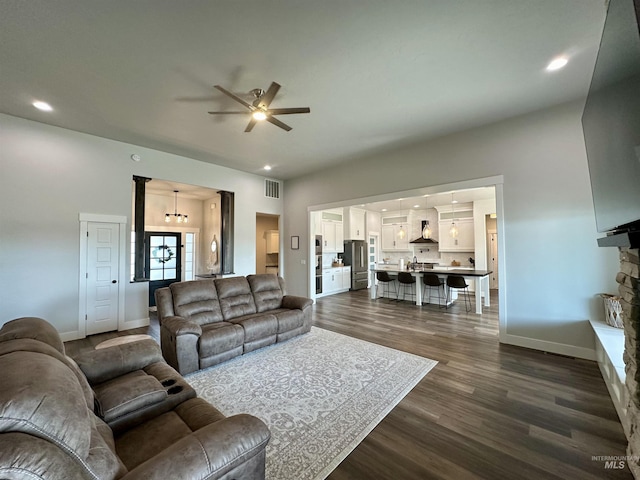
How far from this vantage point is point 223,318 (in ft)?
12.1

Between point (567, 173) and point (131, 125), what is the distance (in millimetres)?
6288

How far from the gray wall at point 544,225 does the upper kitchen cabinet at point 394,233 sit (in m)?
5.37

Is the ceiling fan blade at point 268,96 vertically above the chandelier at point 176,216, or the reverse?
the ceiling fan blade at point 268,96

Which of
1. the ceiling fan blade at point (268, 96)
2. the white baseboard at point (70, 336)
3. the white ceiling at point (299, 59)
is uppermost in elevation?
the white ceiling at point (299, 59)

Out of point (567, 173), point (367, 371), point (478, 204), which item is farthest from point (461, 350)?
point (478, 204)

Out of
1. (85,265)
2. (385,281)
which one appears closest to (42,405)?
(85,265)

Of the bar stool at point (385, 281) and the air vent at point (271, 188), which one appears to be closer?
the bar stool at point (385, 281)

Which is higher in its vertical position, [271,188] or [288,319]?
[271,188]

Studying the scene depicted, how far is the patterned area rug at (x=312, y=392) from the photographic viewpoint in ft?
6.12

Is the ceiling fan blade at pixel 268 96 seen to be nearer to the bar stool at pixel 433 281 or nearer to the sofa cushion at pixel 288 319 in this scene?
the sofa cushion at pixel 288 319

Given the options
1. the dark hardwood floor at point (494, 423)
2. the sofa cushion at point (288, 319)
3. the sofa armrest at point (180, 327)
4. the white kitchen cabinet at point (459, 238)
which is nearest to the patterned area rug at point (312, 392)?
the dark hardwood floor at point (494, 423)

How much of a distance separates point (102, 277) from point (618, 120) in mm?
6334

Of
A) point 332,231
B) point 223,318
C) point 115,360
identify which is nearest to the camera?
point 115,360

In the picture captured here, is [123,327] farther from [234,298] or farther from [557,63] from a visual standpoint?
[557,63]
